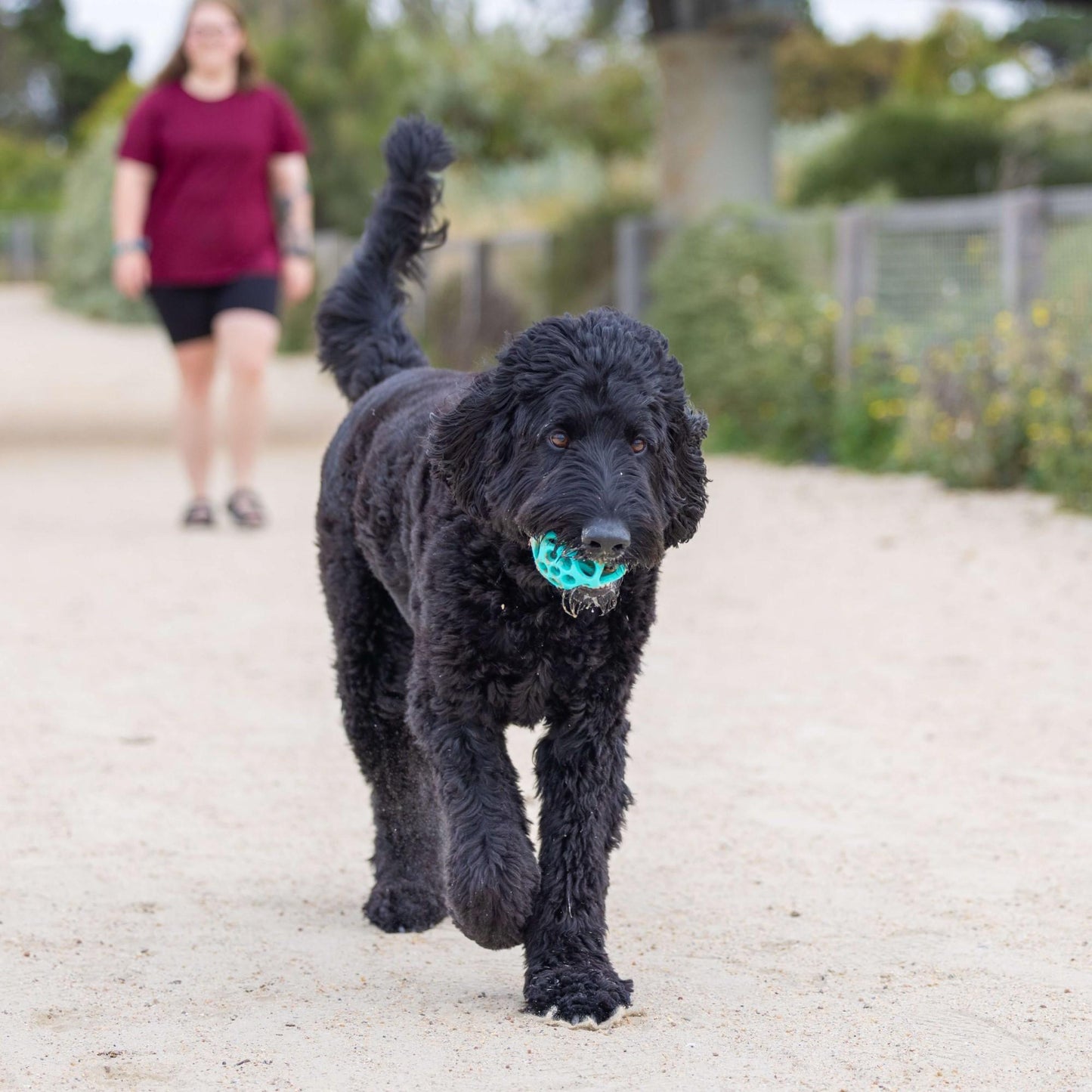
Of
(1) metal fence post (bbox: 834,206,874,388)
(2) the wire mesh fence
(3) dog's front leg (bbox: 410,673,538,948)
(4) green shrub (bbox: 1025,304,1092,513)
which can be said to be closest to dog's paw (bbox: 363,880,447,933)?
(3) dog's front leg (bbox: 410,673,538,948)

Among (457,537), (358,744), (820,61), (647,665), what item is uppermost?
(820,61)

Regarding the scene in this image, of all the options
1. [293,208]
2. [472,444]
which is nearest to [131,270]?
[293,208]

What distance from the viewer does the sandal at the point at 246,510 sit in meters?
9.52

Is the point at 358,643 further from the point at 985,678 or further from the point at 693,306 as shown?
the point at 693,306

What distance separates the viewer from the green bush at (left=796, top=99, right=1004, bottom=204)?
20031mm

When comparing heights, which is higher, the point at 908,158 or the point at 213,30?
the point at 213,30

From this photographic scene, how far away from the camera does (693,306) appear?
13539 millimetres

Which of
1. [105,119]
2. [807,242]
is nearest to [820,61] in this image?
[105,119]

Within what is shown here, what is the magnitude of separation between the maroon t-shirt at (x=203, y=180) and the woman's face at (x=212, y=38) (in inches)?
7.5

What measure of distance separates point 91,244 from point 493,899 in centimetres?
3195

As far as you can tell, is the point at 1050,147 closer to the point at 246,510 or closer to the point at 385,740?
the point at 246,510

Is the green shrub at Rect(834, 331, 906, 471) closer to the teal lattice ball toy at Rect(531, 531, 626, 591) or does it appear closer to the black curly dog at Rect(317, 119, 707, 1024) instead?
the black curly dog at Rect(317, 119, 707, 1024)

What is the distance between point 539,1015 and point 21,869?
1.50 metres

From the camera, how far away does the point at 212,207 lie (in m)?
9.06
